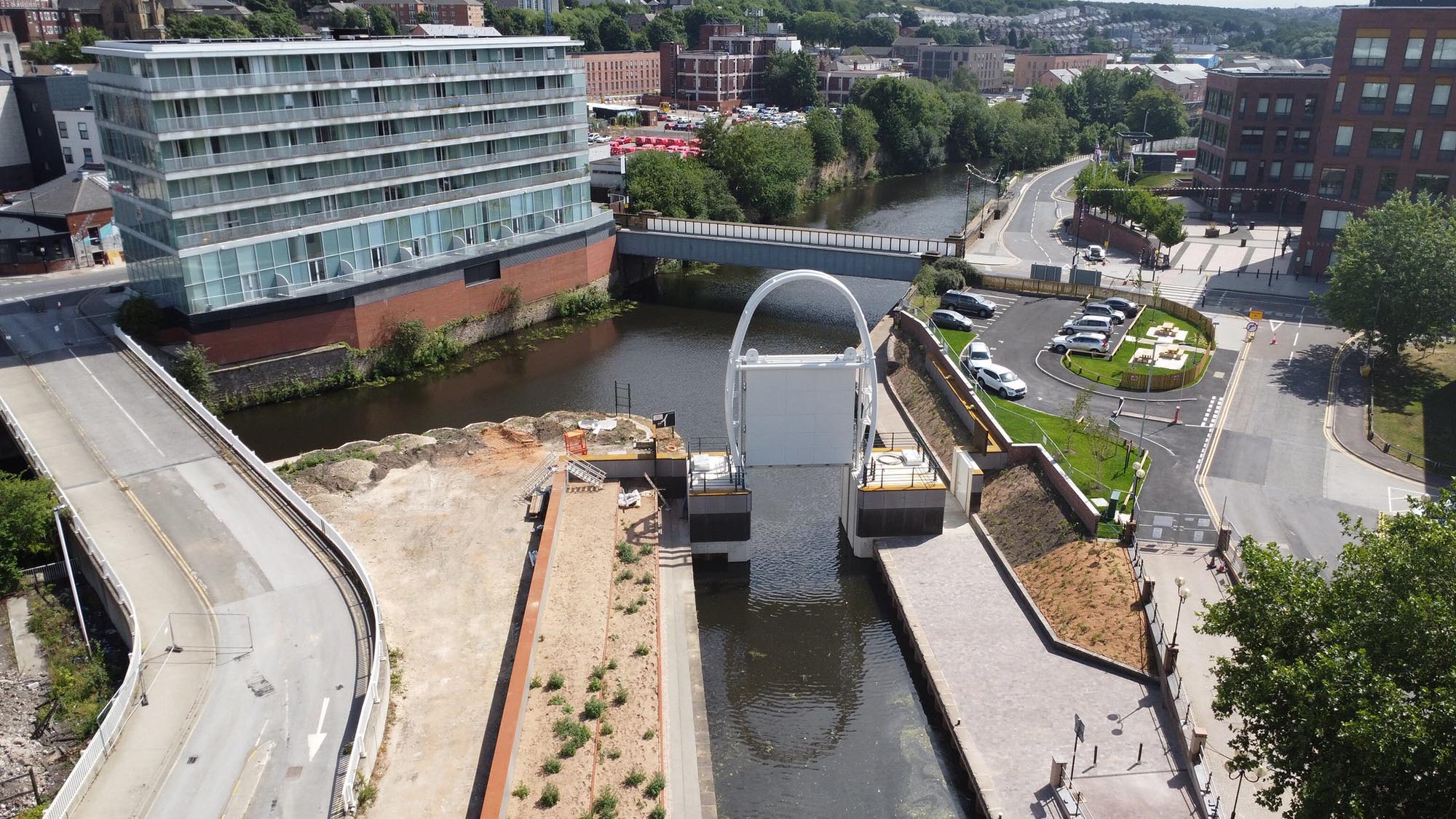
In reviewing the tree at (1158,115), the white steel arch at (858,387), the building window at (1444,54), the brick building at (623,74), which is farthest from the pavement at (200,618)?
the tree at (1158,115)

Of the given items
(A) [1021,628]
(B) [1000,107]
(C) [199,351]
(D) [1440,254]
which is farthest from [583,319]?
(B) [1000,107]

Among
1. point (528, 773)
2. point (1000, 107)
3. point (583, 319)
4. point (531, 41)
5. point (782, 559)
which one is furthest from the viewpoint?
point (1000, 107)

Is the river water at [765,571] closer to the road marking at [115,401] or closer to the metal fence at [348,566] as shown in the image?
the metal fence at [348,566]

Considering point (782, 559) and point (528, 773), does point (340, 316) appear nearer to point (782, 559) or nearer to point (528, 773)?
point (782, 559)

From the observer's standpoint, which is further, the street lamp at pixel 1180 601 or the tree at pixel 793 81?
the tree at pixel 793 81

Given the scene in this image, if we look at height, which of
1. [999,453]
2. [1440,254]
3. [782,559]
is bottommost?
[782,559]

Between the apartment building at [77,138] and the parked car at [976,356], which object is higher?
the apartment building at [77,138]

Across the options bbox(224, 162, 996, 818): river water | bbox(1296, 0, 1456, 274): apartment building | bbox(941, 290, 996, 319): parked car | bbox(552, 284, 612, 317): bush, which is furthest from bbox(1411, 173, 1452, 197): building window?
bbox(552, 284, 612, 317): bush

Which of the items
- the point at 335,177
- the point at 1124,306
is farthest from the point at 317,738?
the point at 1124,306
